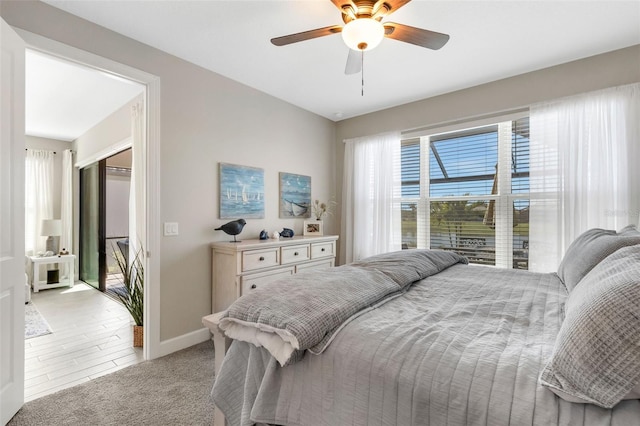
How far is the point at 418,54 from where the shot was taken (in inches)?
104

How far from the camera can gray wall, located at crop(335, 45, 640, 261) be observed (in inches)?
102

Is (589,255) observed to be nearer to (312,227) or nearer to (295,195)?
(312,227)

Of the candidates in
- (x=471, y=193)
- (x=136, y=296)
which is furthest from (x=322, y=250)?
(x=136, y=296)

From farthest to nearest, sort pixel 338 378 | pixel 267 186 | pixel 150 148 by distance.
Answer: pixel 267 186
pixel 150 148
pixel 338 378

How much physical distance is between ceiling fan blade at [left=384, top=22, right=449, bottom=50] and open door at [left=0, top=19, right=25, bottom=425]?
2.14 m

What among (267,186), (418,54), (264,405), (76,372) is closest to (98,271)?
(76,372)

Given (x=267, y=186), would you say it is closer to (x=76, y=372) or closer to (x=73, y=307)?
(x=76, y=372)

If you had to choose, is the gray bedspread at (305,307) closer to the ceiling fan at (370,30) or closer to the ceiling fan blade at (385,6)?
the ceiling fan at (370,30)

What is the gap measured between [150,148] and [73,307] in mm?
2813

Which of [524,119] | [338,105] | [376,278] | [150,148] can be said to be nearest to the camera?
[376,278]

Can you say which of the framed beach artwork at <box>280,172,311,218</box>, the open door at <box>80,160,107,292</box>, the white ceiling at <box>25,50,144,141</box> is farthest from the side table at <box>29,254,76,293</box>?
the framed beach artwork at <box>280,172,311,218</box>

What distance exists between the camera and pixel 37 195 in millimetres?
5039

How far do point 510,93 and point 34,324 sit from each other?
5.51 metres

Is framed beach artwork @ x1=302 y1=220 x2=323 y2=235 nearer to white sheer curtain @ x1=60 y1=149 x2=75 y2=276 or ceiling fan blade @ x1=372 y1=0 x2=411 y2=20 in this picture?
ceiling fan blade @ x1=372 y1=0 x2=411 y2=20
